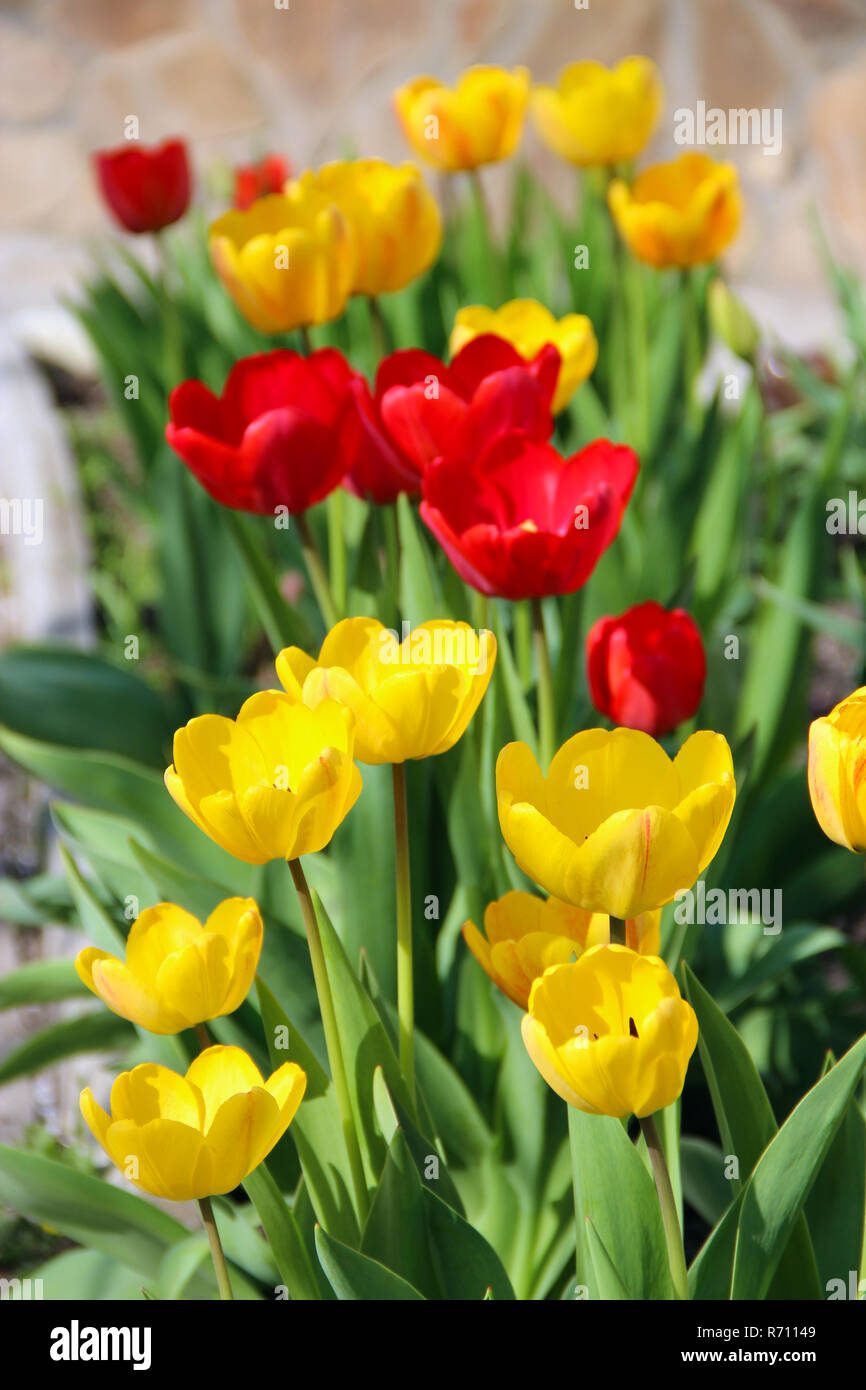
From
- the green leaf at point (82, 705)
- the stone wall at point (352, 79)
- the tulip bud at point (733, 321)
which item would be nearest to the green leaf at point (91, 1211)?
the green leaf at point (82, 705)

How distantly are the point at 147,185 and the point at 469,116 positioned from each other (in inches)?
16.5

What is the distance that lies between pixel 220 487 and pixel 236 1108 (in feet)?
1.61

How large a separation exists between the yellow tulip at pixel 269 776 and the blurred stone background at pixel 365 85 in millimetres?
3033

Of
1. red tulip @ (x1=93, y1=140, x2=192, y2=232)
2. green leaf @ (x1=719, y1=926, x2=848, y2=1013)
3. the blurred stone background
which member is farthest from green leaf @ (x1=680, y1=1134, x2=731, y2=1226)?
the blurred stone background

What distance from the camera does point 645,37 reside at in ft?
12.5

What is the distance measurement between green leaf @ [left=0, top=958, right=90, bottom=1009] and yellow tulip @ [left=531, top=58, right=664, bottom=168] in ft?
3.70

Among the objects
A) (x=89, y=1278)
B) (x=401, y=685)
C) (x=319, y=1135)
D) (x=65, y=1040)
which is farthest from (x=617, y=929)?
(x=65, y=1040)

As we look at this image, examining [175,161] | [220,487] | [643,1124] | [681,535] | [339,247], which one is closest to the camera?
[643,1124]

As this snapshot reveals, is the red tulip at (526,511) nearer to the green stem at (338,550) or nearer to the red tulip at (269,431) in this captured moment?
the red tulip at (269,431)

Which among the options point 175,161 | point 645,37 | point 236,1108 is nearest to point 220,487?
point 236,1108

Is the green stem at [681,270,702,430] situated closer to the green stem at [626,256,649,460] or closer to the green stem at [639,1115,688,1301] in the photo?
the green stem at [626,256,649,460]

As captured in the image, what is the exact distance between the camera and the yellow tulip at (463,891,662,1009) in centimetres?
62

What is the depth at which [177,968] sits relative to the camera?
584mm
